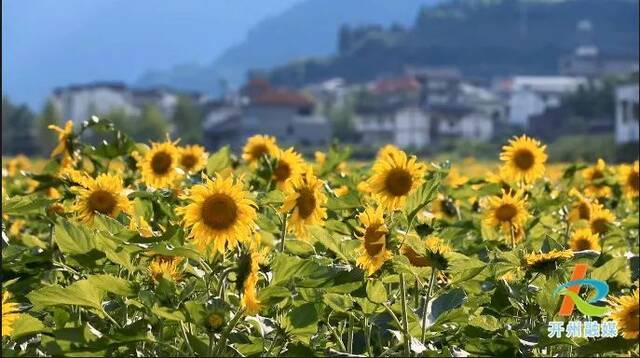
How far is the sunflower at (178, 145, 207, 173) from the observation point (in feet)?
10.2

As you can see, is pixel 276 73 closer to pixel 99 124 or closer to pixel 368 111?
pixel 368 111

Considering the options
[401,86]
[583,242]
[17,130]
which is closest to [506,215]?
[583,242]

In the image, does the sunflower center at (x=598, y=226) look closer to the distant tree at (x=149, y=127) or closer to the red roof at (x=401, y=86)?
the distant tree at (x=149, y=127)

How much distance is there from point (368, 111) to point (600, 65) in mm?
28727

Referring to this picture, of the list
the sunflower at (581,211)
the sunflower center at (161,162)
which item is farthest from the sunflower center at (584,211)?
the sunflower center at (161,162)

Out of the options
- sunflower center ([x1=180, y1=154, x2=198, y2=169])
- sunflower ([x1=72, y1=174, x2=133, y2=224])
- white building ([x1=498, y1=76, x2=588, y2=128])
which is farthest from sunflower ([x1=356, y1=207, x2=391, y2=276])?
white building ([x1=498, y1=76, x2=588, y2=128])

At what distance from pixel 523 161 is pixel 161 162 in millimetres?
917

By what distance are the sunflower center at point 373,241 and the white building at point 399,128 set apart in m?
61.8

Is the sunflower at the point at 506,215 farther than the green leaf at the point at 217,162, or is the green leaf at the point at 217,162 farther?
the green leaf at the point at 217,162

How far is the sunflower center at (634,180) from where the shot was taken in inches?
140

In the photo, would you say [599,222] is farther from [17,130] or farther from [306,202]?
[17,130]

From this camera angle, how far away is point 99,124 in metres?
2.72

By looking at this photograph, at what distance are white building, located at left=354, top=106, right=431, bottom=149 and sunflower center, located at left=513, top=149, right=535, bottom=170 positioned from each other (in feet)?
198

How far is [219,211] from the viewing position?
5.34ft
